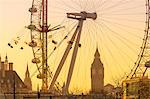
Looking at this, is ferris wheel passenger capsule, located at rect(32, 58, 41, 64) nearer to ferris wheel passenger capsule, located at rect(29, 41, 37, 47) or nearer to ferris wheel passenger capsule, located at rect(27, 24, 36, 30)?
ferris wheel passenger capsule, located at rect(29, 41, 37, 47)

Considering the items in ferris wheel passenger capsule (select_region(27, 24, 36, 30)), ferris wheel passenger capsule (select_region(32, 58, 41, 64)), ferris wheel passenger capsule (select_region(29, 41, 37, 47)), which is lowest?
ferris wheel passenger capsule (select_region(32, 58, 41, 64))

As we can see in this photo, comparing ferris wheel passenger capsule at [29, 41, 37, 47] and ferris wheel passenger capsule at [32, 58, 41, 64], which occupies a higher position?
ferris wheel passenger capsule at [29, 41, 37, 47]

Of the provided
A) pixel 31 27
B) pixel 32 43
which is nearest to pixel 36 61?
pixel 32 43

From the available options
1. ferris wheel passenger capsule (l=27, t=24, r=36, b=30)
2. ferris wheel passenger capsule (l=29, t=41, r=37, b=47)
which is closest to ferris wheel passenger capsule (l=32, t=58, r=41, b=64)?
ferris wheel passenger capsule (l=29, t=41, r=37, b=47)

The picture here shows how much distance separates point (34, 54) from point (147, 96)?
16.9 meters

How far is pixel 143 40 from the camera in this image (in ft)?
216

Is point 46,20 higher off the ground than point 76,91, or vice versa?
point 46,20

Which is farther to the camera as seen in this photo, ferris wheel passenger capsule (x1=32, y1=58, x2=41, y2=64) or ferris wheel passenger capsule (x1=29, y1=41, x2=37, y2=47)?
ferris wheel passenger capsule (x1=29, y1=41, x2=37, y2=47)

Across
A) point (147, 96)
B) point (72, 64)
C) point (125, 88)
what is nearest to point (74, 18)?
point (72, 64)

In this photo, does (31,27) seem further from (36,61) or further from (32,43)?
(36,61)

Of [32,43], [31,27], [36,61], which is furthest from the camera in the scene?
[32,43]

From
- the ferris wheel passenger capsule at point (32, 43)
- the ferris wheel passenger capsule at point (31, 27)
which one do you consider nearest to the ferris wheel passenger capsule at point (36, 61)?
the ferris wheel passenger capsule at point (32, 43)

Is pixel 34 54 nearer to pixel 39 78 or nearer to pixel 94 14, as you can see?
pixel 39 78

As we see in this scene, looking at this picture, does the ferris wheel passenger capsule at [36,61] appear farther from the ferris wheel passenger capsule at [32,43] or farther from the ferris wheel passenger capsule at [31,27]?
the ferris wheel passenger capsule at [31,27]
